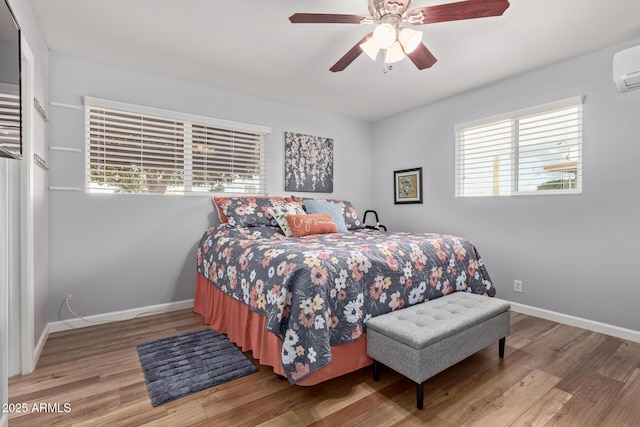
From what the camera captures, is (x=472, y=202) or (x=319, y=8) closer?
(x=319, y=8)

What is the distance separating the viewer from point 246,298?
206cm

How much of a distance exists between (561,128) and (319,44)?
2.32 metres

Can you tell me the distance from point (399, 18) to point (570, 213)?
2.29 m

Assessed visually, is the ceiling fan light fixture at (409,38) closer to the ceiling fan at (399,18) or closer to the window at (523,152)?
the ceiling fan at (399,18)

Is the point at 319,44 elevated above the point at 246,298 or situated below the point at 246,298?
above

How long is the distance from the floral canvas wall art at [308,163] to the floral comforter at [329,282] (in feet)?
4.90

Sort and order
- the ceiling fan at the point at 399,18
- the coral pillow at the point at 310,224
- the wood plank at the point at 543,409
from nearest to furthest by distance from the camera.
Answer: the wood plank at the point at 543,409, the ceiling fan at the point at 399,18, the coral pillow at the point at 310,224

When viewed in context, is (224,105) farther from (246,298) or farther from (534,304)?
(534,304)

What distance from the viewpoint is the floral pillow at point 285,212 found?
9.97 feet

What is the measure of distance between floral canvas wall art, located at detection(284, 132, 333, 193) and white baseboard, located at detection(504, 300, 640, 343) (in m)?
2.56

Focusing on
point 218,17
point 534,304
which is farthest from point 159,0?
point 534,304

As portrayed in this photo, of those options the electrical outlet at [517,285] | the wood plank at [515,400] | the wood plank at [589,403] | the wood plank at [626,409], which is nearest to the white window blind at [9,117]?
the wood plank at [515,400]

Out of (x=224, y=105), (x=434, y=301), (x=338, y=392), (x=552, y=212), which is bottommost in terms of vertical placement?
(x=338, y=392)

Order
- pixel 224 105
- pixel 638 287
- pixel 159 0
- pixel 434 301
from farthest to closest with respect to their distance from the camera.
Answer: pixel 224 105 → pixel 638 287 → pixel 434 301 → pixel 159 0
